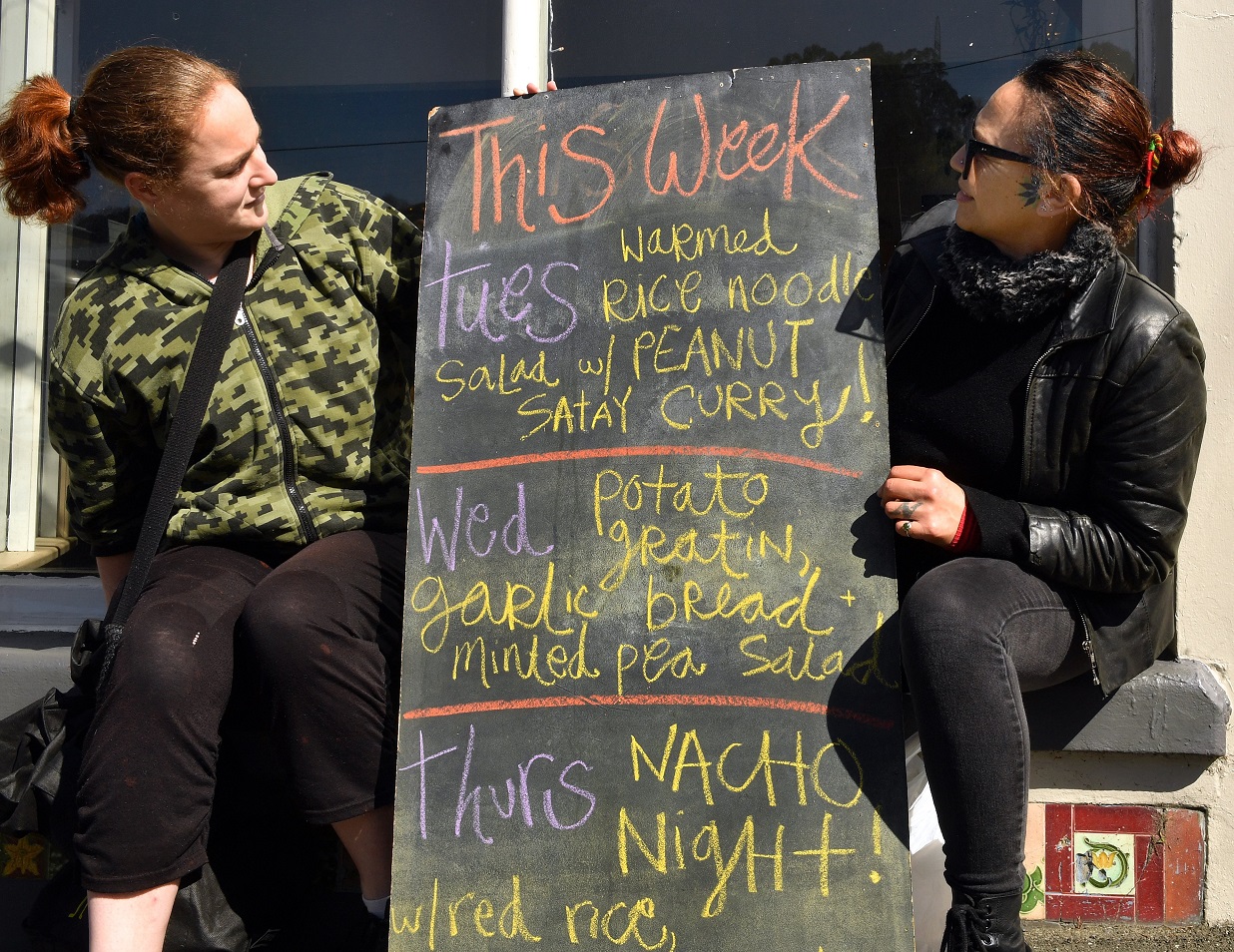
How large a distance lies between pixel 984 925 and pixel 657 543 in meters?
0.85

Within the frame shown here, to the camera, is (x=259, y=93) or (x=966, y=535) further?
(x=259, y=93)

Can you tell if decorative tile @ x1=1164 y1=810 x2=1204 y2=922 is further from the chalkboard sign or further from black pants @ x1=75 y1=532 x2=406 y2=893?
black pants @ x1=75 y1=532 x2=406 y2=893

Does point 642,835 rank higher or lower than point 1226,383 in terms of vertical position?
lower

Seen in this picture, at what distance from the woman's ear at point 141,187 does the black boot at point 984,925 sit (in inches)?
81.6

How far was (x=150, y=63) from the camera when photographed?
2.28 metres

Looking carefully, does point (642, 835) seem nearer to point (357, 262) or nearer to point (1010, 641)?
point (1010, 641)

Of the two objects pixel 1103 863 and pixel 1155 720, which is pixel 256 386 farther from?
pixel 1103 863

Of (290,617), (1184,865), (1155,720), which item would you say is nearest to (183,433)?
(290,617)

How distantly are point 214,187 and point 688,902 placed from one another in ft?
5.54

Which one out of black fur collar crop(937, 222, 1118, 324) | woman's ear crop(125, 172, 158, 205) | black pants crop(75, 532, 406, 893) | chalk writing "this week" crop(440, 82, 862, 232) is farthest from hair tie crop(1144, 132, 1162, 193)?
woman's ear crop(125, 172, 158, 205)

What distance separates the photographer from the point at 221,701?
2184 mm

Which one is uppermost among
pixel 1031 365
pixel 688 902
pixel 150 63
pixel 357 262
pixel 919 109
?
pixel 919 109

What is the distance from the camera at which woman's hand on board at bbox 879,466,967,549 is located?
6.54ft

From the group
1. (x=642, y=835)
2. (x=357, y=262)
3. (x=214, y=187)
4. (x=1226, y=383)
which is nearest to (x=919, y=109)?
(x=1226, y=383)
